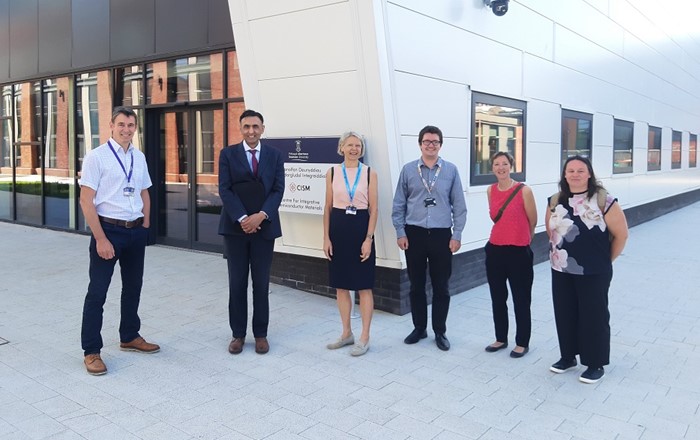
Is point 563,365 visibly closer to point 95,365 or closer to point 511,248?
point 511,248

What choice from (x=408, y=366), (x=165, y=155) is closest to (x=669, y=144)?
(x=165, y=155)

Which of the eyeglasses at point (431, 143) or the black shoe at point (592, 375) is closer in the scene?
the black shoe at point (592, 375)

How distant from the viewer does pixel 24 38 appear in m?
12.1

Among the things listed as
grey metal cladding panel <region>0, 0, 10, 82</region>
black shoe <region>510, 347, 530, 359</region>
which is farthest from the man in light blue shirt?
grey metal cladding panel <region>0, 0, 10, 82</region>

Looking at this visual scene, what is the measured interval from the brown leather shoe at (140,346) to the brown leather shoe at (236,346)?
568mm

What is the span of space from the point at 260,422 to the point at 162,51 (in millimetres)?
7217

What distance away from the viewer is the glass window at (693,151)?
817 inches

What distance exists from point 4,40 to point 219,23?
662cm

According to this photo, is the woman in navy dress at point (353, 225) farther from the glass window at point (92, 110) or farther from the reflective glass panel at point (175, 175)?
the glass window at point (92, 110)

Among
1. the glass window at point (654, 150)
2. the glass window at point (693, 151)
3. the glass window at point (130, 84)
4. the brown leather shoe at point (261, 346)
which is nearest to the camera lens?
the brown leather shoe at point (261, 346)

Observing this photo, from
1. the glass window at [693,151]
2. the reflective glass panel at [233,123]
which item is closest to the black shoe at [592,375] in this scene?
the reflective glass panel at [233,123]

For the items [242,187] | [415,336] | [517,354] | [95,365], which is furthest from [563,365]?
[95,365]

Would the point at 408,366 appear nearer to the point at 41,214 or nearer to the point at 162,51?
the point at 162,51

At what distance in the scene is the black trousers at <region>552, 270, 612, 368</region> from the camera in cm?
433
